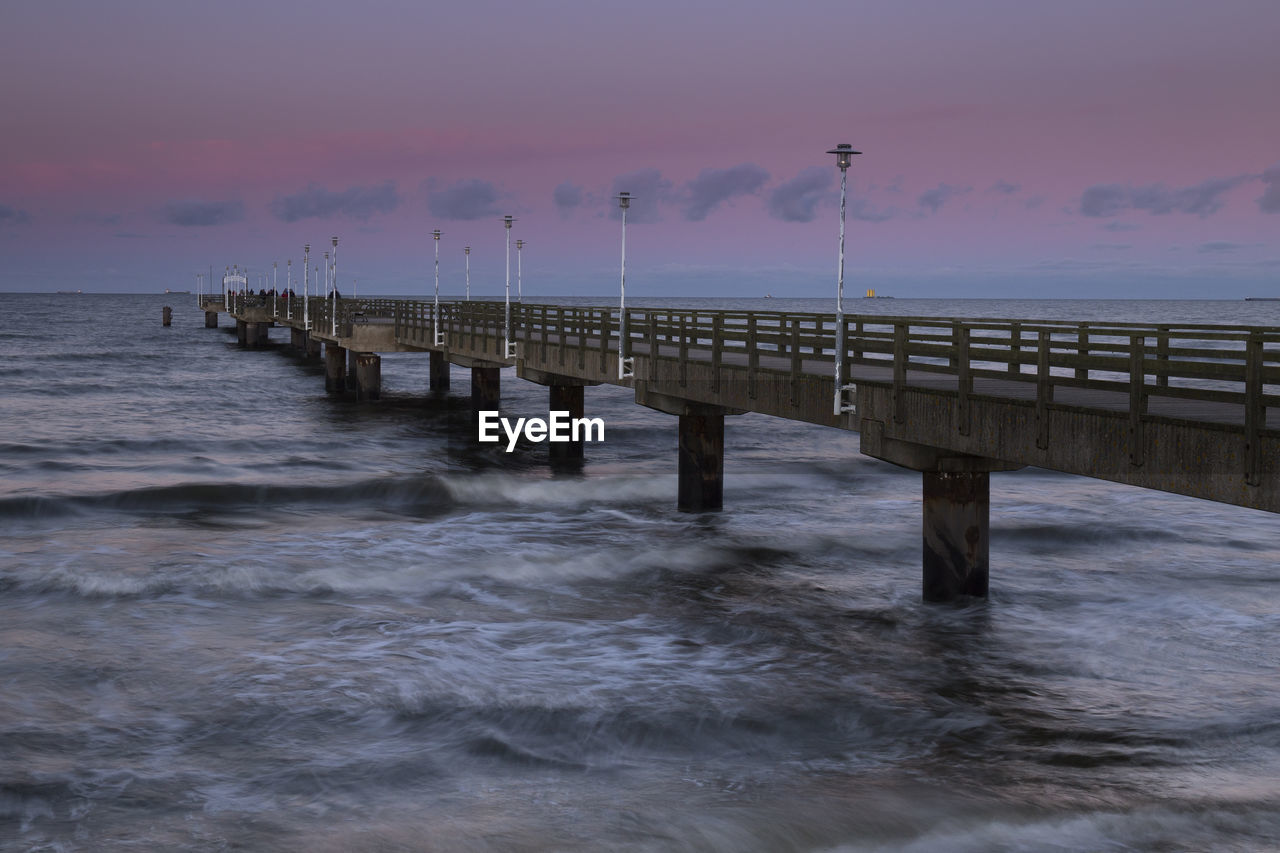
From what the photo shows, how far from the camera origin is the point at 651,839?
13305mm

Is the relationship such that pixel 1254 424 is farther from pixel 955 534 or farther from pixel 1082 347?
pixel 955 534

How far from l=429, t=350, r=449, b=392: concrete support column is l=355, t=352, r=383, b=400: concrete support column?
574 cm

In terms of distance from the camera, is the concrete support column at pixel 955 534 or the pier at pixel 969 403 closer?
the pier at pixel 969 403

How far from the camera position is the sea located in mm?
13805

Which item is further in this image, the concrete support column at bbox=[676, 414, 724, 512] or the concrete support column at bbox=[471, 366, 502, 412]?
the concrete support column at bbox=[471, 366, 502, 412]

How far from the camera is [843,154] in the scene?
20.4m

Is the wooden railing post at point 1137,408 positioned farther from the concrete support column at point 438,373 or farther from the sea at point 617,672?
the concrete support column at point 438,373

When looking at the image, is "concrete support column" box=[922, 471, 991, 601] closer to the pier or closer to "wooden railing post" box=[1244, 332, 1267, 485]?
the pier

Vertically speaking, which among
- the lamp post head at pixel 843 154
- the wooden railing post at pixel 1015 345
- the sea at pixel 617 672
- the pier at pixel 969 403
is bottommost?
the sea at pixel 617 672

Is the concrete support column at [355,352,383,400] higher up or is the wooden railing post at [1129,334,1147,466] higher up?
the wooden railing post at [1129,334,1147,466]

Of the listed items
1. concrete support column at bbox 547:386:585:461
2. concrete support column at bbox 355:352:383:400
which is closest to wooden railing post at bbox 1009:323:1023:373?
concrete support column at bbox 547:386:585:461

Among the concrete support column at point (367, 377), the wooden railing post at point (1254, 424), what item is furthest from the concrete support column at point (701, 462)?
the concrete support column at point (367, 377)

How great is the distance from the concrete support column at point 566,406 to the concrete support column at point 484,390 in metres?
10.6

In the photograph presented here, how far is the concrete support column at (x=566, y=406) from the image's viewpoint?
40031 mm
